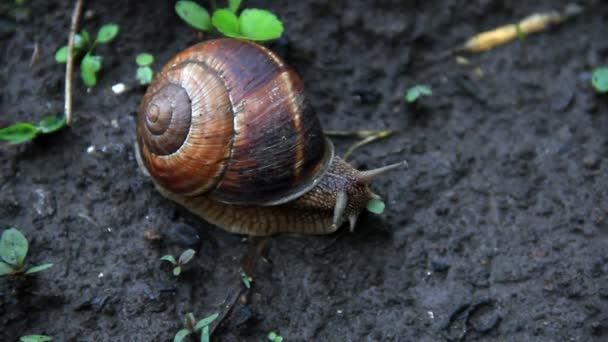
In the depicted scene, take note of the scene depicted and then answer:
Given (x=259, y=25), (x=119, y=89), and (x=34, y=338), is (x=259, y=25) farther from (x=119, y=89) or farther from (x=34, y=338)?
(x=34, y=338)

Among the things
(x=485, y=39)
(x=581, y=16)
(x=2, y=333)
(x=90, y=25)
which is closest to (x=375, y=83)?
(x=485, y=39)

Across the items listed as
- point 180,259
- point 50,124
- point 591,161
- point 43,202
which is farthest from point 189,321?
Answer: point 591,161

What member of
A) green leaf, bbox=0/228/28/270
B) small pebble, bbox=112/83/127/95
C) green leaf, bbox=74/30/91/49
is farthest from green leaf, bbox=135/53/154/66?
green leaf, bbox=0/228/28/270

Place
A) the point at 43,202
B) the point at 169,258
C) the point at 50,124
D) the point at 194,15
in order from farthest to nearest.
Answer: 1. the point at 194,15
2. the point at 50,124
3. the point at 43,202
4. the point at 169,258

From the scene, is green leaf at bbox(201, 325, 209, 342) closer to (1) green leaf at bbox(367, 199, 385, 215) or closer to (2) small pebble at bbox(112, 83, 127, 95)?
(1) green leaf at bbox(367, 199, 385, 215)

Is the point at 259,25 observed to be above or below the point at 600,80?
above
